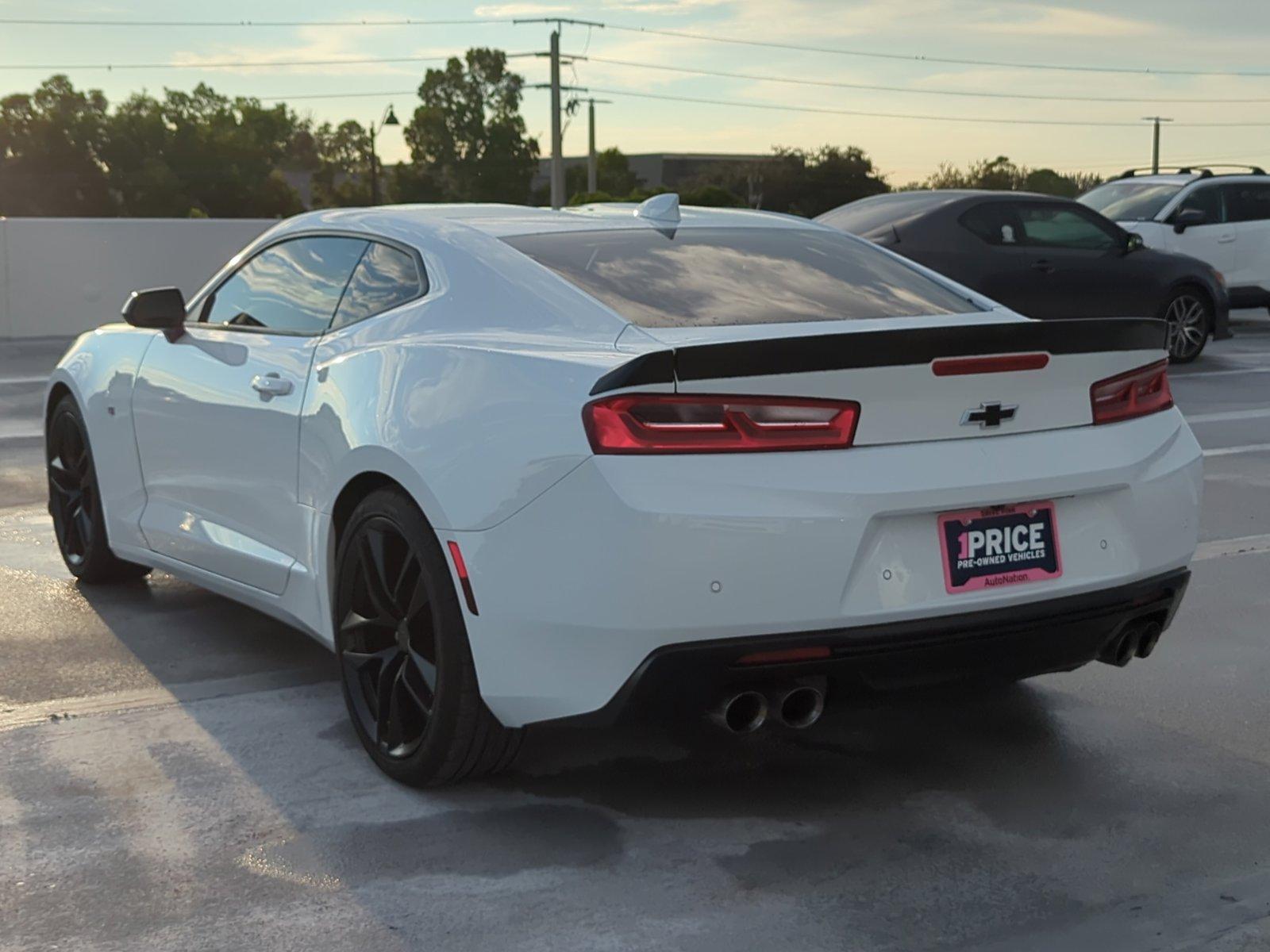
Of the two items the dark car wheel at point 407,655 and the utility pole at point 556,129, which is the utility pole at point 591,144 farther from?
the dark car wheel at point 407,655

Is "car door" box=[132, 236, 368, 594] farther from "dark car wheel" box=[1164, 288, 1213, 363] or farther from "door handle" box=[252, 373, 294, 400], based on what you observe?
"dark car wheel" box=[1164, 288, 1213, 363]

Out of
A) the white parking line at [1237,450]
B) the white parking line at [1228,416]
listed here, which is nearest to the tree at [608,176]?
the white parking line at [1228,416]

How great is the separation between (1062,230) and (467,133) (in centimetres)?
11764

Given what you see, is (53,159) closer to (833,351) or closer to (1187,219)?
(1187,219)

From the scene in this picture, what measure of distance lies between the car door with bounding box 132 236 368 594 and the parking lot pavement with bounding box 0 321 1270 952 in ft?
1.45

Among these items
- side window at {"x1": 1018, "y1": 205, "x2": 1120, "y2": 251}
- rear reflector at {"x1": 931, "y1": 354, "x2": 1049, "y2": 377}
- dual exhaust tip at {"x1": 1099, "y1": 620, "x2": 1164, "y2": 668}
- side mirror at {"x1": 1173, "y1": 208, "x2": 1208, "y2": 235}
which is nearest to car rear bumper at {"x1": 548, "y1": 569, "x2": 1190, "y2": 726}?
dual exhaust tip at {"x1": 1099, "y1": 620, "x2": 1164, "y2": 668}

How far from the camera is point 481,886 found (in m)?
3.66

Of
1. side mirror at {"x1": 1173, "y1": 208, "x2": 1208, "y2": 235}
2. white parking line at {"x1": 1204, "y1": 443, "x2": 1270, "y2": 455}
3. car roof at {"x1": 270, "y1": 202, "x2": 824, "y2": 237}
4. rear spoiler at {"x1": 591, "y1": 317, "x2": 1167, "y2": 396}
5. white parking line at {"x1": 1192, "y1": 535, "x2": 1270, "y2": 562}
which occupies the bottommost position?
white parking line at {"x1": 1204, "y1": 443, "x2": 1270, "y2": 455}

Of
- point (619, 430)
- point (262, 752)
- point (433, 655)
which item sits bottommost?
point (262, 752)

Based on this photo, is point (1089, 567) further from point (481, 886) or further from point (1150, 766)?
point (481, 886)

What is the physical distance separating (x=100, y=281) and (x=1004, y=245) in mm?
11553

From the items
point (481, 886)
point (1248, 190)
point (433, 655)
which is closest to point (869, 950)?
point (481, 886)

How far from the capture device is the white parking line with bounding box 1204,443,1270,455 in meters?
10.4

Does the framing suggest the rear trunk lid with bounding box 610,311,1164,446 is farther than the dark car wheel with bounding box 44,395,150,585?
No
